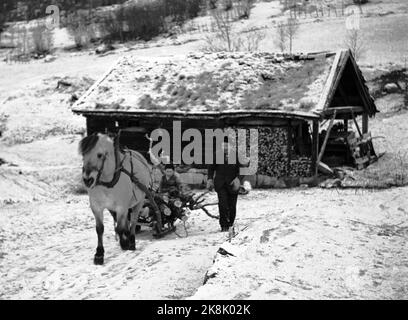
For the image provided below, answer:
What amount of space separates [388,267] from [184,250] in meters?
3.16

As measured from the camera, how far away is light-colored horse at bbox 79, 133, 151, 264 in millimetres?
7457

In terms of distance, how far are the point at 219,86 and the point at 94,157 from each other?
10.7 m

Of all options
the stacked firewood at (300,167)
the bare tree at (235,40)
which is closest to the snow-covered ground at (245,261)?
the stacked firewood at (300,167)

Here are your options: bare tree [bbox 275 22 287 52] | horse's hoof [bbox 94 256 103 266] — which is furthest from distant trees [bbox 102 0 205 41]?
horse's hoof [bbox 94 256 103 266]

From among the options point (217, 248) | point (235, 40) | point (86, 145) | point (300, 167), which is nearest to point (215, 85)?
point (300, 167)

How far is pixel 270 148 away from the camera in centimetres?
1673

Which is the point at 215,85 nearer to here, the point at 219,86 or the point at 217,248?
the point at 219,86

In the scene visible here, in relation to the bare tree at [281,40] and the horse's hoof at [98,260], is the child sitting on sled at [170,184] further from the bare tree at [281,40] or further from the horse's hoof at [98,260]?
the bare tree at [281,40]

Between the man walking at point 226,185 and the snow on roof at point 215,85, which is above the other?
the snow on roof at point 215,85

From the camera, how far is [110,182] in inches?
307

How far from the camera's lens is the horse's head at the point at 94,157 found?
7.37 metres

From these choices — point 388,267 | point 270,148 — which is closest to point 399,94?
point 270,148

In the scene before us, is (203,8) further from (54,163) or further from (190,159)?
(190,159)

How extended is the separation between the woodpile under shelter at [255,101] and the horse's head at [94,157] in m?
8.79
